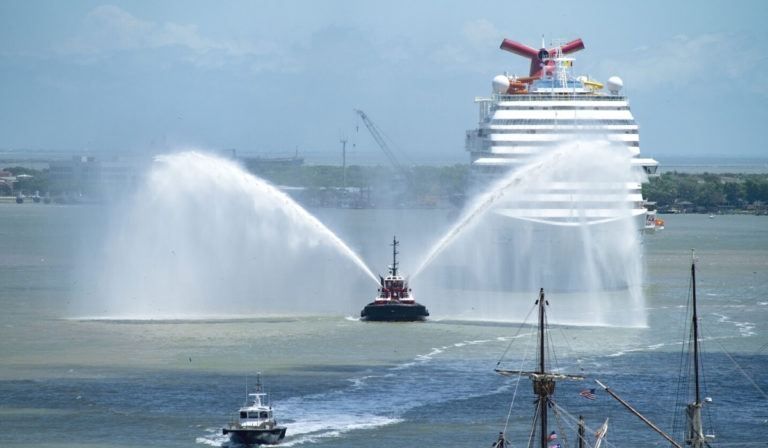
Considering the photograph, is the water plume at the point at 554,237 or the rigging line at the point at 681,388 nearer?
the rigging line at the point at 681,388

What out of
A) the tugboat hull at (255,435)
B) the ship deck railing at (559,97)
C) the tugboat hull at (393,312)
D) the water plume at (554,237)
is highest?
the ship deck railing at (559,97)

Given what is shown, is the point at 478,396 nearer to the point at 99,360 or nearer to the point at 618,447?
the point at 618,447

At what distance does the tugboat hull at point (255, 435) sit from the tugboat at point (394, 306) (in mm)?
24039

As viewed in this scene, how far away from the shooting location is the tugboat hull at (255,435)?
163 ft

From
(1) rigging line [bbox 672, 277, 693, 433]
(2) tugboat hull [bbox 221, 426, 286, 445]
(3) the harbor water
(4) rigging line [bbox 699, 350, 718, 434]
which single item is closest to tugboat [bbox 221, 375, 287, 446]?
(2) tugboat hull [bbox 221, 426, 286, 445]

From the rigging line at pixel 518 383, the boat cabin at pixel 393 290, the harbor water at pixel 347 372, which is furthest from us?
the boat cabin at pixel 393 290

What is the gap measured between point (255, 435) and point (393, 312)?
24797 millimetres

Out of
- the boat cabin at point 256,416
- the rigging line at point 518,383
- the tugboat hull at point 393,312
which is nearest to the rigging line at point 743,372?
the rigging line at point 518,383

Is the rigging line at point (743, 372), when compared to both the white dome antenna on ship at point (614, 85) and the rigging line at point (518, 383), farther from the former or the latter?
the white dome antenna on ship at point (614, 85)

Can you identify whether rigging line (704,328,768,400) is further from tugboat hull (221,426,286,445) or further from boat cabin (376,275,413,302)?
tugboat hull (221,426,286,445)

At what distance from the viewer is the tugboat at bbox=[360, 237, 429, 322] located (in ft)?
243

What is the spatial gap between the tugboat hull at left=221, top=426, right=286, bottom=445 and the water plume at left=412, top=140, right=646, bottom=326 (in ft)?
122

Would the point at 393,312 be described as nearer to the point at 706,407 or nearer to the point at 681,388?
the point at 681,388

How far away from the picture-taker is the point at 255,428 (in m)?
49.5
